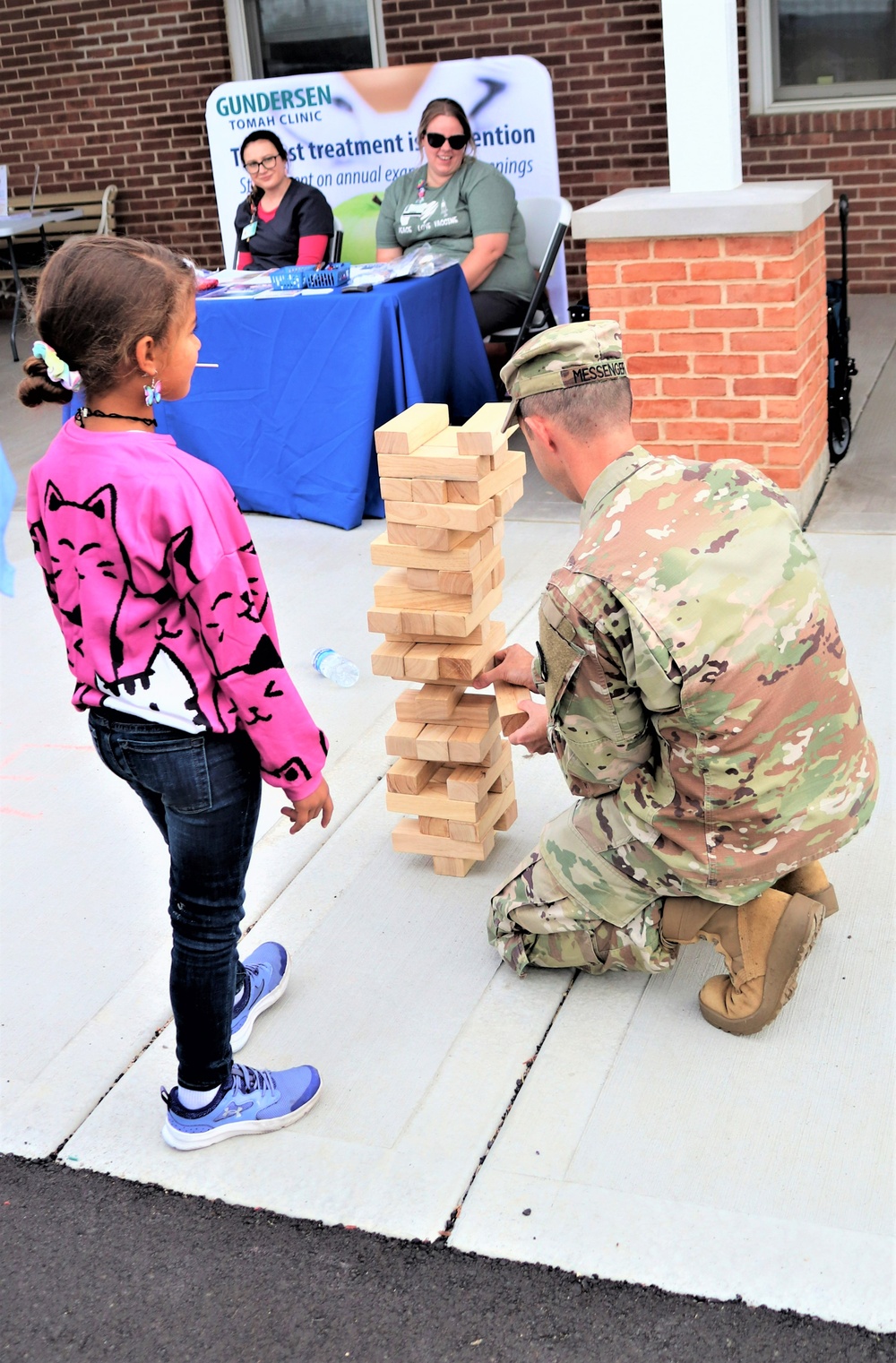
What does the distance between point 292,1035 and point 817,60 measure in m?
7.63

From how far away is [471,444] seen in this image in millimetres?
2730

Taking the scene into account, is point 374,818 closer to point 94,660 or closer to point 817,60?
point 94,660

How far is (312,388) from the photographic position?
17.5 feet

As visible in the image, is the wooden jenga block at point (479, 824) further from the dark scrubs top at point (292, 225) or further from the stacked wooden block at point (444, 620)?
the dark scrubs top at point (292, 225)

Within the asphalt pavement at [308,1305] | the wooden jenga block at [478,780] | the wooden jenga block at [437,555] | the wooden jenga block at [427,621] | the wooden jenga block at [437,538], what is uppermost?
the wooden jenga block at [437,538]

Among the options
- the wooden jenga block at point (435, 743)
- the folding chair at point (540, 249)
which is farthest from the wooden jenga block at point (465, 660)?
the folding chair at point (540, 249)

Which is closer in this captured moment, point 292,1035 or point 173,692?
point 173,692

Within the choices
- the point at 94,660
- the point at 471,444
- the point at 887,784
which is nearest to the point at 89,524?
the point at 94,660

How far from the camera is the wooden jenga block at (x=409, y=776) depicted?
3.03 m

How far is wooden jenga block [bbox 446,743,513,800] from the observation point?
2973 millimetres

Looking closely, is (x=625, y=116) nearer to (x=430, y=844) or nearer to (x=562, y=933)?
(x=430, y=844)

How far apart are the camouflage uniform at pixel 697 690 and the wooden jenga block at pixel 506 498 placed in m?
0.59

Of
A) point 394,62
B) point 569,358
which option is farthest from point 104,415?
point 394,62

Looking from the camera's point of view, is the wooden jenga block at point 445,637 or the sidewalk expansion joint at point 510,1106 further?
the wooden jenga block at point 445,637
